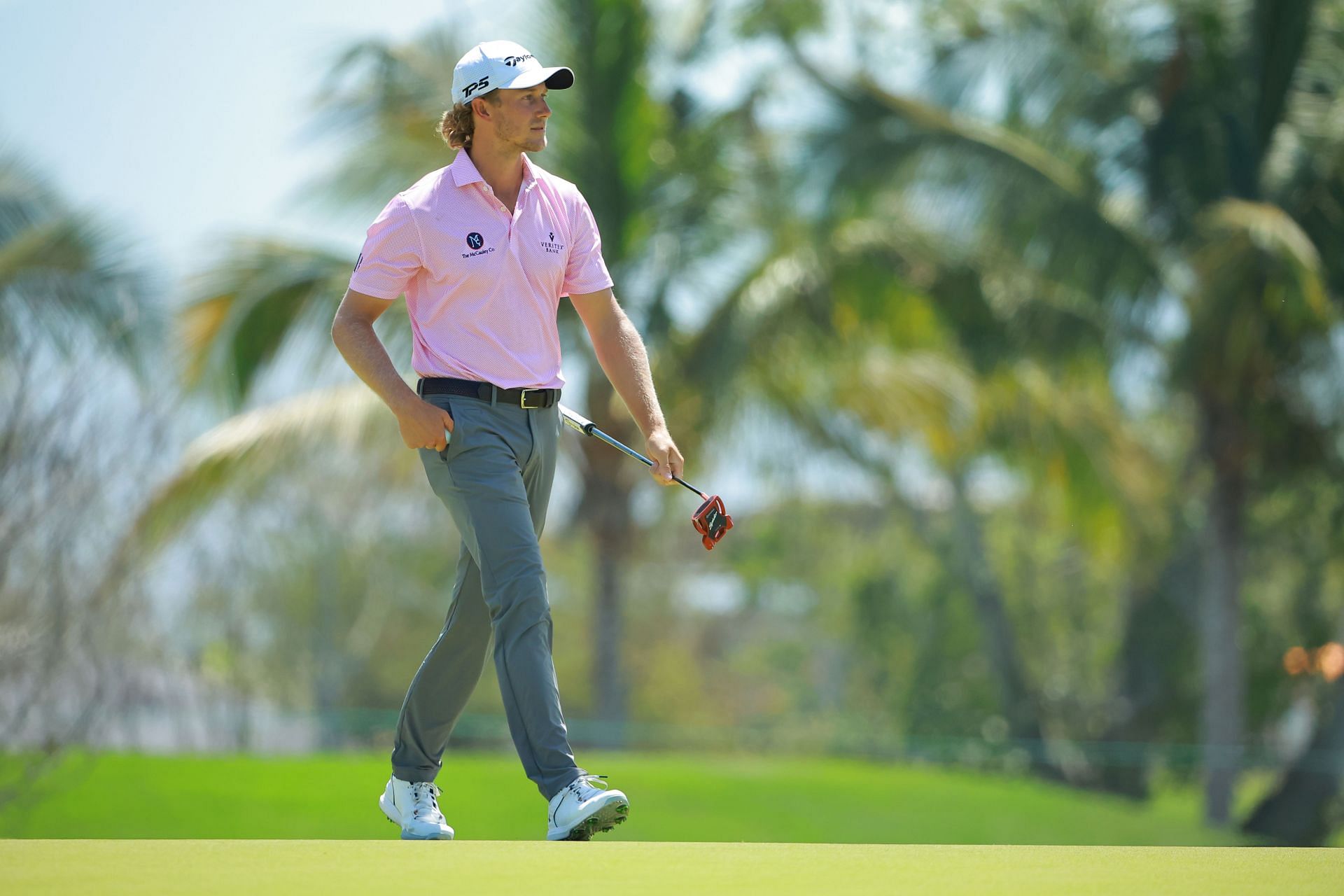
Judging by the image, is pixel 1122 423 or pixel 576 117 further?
pixel 1122 423

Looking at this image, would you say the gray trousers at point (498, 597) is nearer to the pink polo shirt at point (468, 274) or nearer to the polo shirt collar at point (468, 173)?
the pink polo shirt at point (468, 274)

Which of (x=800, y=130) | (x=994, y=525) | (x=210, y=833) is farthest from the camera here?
(x=994, y=525)

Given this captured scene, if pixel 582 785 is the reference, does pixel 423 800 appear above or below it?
below

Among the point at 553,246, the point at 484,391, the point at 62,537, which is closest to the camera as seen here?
the point at 484,391

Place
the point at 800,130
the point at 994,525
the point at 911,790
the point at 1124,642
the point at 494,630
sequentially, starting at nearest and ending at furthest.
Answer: the point at 494,630 → the point at 911,790 → the point at 800,130 → the point at 1124,642 → the point at 994,525

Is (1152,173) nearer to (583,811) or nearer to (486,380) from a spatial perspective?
(486,380)

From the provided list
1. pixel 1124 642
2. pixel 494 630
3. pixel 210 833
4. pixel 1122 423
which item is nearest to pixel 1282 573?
pixel 1124 642

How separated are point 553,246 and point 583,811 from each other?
144 cm

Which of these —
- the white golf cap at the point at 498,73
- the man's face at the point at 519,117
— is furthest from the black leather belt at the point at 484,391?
the white golf cap at the point at 498,73

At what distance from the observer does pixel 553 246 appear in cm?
455

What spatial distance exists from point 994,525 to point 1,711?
25.0 meters

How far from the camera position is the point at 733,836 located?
13289 millimetres

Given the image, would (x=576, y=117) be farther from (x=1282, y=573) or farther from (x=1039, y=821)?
(x=1282, y=573)

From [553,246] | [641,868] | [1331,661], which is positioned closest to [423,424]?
[553,246]
